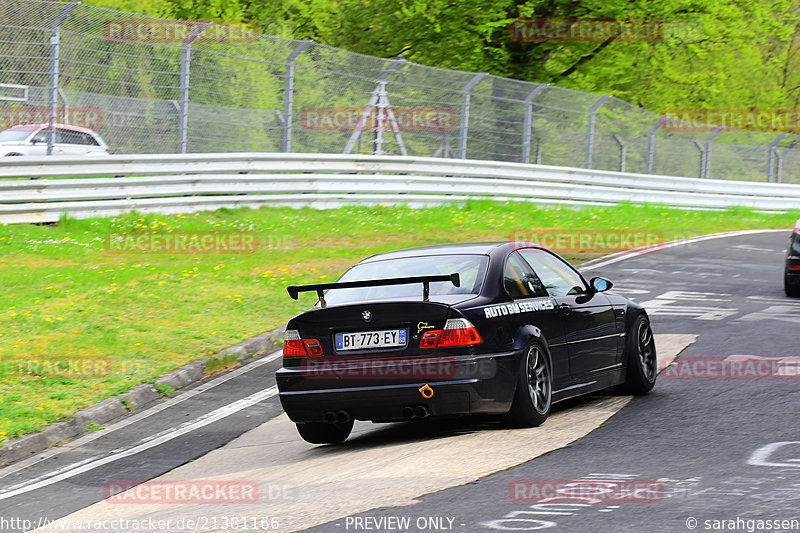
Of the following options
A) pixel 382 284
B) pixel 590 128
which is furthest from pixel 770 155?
pixel 382 284

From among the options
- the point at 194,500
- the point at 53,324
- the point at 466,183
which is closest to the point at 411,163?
the point at 466,183

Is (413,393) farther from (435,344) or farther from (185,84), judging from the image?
(185,84)

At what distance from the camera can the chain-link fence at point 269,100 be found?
16.8m

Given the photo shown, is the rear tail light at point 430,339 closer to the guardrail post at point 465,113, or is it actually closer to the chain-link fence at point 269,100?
the chain-link fence at point 269,100

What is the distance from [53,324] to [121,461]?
415 centimetres

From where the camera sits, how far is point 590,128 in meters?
27.6

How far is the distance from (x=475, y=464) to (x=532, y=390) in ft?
3.91

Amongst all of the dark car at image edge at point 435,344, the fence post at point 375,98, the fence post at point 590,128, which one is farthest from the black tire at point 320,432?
the fence post at point 590,128

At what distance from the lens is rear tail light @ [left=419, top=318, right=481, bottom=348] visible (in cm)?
735

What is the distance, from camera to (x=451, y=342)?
289 inches

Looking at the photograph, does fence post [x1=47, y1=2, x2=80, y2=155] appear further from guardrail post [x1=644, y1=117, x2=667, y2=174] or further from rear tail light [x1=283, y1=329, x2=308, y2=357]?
guardrail post [x1=644, y1=117, x2=667, y2=174]

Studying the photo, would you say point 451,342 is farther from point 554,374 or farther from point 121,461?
point 121,461

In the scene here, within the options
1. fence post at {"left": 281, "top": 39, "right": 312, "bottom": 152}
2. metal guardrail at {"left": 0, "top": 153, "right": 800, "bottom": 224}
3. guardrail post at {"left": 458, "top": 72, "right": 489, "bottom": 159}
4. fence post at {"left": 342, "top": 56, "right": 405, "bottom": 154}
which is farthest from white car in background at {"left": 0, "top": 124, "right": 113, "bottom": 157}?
guardrail post at {"left": 458, "top": 72, "right": 489, "bottom": 159}

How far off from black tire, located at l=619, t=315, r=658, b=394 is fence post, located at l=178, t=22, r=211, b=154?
11.7m
